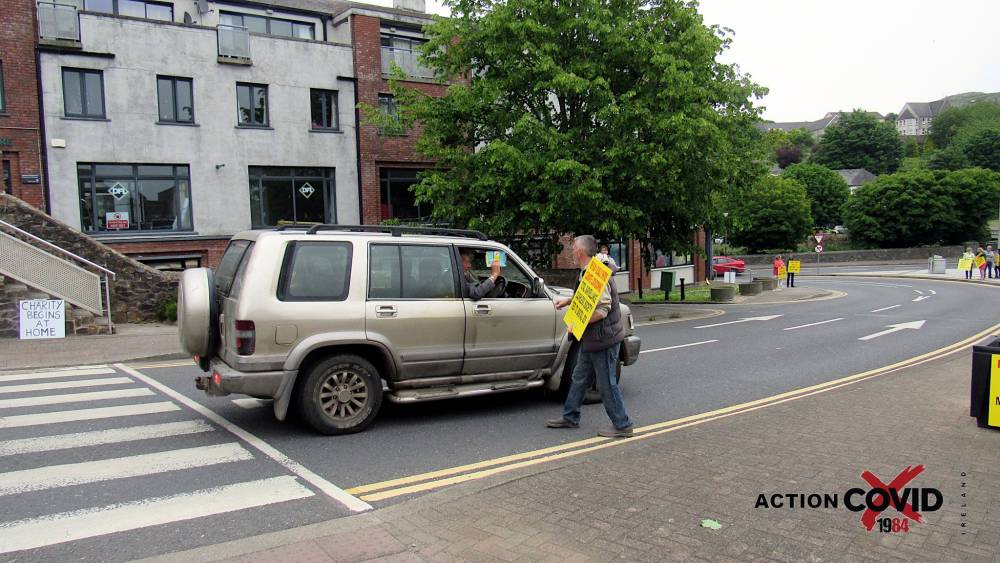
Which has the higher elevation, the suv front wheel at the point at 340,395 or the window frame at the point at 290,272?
the window frame at the point at 290,272

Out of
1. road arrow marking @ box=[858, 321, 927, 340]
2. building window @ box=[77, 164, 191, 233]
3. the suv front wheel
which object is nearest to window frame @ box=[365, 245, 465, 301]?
the suv front wheel

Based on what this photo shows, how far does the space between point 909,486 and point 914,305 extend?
873 inches

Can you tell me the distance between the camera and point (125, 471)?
577 centimetres

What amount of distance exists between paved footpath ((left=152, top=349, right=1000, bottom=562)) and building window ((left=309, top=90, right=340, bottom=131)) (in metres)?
21.3

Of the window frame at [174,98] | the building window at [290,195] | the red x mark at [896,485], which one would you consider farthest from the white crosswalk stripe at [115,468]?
the window frame at [174,98]

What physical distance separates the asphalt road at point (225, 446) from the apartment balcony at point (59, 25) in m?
14.1

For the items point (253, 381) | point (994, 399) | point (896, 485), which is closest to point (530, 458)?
point (253, 381)

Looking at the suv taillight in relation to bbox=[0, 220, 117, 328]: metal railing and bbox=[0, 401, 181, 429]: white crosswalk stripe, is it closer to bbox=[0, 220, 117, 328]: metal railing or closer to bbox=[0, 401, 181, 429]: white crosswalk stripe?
bbox=[0, 401, 181, 429]: white crosswalk stripe

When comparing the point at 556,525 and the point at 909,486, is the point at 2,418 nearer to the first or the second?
the point at 556,525

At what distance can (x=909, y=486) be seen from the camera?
17.1 feet

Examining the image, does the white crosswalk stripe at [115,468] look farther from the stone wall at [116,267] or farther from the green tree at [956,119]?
the green tree at [956,119]

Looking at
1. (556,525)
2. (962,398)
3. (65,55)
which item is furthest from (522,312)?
(65,55)

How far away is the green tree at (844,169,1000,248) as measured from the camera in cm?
6519

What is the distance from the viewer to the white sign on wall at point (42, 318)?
1419 cm
